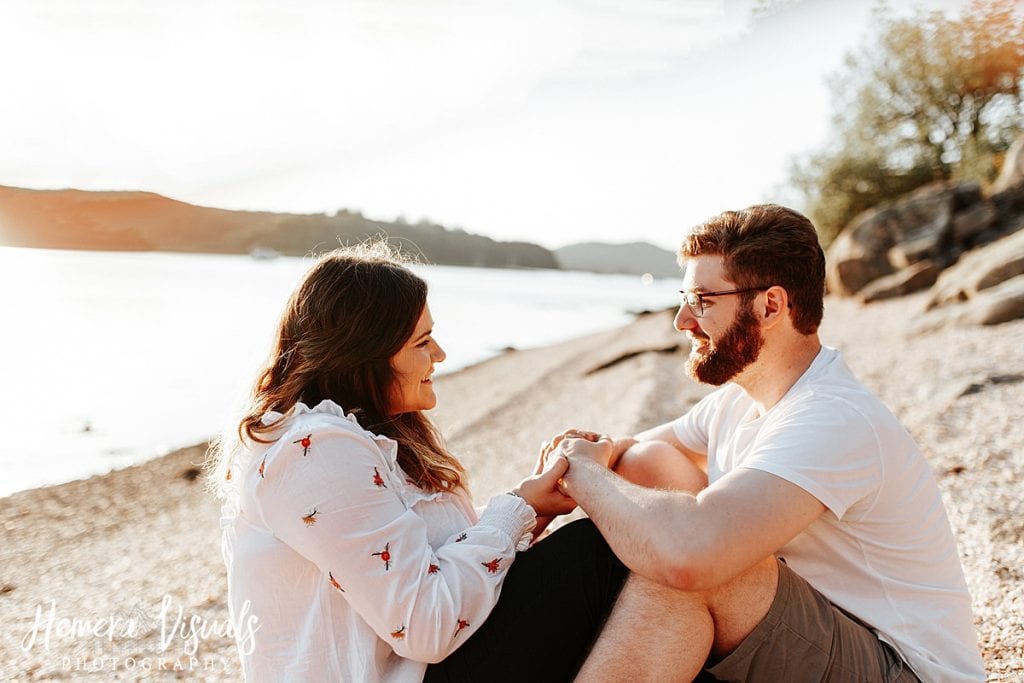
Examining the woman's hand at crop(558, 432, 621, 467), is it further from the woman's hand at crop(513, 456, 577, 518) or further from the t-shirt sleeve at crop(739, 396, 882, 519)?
the t-shirt sleeve at crop(739, 396, 882, 519)

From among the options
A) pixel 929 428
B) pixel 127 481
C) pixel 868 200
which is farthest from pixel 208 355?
pixel 868 200

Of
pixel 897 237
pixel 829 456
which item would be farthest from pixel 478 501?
pixel 897 237

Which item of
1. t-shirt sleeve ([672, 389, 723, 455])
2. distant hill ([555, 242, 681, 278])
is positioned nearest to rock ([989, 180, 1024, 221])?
t-shirt sleeve ([672, 389, 723, 455])

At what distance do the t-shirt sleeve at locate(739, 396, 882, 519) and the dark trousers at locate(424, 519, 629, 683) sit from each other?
1.78ft

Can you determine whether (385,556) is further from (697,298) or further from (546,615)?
(697,298)

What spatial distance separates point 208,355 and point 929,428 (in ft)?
45.1

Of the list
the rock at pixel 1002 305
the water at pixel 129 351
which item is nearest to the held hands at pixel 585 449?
the water at pixel 129 351

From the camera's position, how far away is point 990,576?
3676 mm

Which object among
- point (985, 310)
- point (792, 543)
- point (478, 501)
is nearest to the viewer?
point (792, 543)

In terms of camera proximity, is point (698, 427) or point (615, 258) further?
point (615, 258)

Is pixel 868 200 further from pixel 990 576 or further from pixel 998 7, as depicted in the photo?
pixel 990 576

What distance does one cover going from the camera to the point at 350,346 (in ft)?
7.20

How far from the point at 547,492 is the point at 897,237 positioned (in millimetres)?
15218

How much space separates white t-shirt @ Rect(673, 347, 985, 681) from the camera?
221 centimetres
